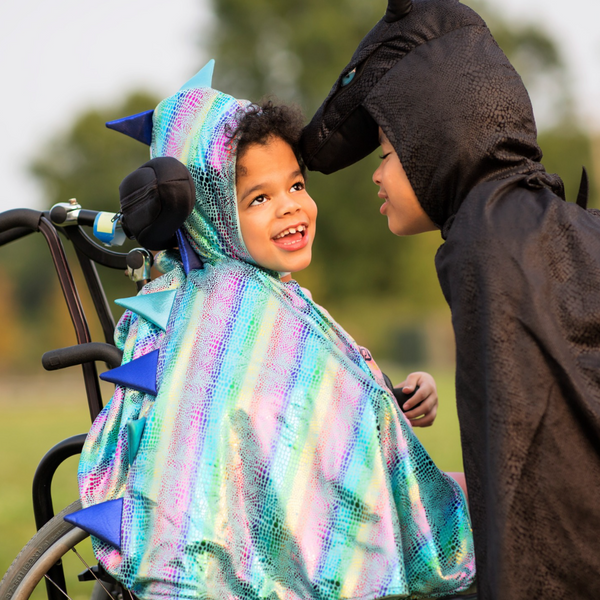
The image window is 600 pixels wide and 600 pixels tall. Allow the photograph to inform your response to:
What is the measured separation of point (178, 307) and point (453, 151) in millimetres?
846

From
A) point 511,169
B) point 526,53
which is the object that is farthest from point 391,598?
point 526,53

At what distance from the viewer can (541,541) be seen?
60.8 inches

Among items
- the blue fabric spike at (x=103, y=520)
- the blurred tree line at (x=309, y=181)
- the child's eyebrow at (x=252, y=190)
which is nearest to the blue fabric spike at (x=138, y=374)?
the blue fabric spike at (x=103, y=520)

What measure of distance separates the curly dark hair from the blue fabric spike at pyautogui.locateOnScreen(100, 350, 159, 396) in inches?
25.2

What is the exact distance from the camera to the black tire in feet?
6.78

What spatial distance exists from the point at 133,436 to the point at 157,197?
2.00ft

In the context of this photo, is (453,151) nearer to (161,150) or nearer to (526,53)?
(161,150)

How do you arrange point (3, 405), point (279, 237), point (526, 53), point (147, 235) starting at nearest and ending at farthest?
point (147, 235)
point (279, 237)
point (3, 405)
point (526, 53)

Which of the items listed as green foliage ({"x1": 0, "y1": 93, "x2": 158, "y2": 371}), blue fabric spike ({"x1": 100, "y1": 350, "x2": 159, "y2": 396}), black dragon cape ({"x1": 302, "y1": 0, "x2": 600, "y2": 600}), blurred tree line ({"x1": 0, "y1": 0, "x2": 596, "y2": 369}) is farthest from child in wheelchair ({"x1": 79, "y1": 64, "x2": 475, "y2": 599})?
green foliage ({"x1": 0, "y1": 93, "x2": 158, "y2": 371})

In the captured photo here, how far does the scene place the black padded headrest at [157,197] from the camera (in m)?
1.91

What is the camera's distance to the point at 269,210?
217cm

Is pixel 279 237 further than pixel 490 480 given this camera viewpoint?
Yes

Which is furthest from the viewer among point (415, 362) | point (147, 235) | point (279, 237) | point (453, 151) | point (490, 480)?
point (415, 362)

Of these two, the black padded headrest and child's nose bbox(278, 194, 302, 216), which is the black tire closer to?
the black padded headrest
